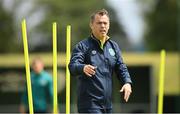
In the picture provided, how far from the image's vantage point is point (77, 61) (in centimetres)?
853

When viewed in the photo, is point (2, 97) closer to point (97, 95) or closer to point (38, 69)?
point (38, 69)

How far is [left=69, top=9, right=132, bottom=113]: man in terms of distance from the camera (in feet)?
28.3

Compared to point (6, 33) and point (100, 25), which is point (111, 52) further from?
point (6, 33)

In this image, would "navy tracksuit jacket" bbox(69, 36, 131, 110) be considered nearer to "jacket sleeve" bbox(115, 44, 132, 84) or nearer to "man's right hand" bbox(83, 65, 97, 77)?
"jacket sleeve" bbox(115, 44, 132, 84)

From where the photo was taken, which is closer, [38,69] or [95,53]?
[95,53]

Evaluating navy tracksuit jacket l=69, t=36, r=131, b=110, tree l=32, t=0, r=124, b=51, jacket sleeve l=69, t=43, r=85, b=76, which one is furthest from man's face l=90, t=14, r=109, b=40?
tree l=32, t=0, r=124, b=51

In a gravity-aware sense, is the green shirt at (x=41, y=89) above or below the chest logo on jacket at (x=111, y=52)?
below

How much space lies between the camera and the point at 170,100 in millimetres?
25266

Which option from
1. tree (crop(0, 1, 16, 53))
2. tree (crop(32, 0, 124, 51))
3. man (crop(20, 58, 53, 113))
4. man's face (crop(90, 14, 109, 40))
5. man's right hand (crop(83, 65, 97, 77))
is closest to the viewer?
man's right hand (crop(83, 65, 97, 77))

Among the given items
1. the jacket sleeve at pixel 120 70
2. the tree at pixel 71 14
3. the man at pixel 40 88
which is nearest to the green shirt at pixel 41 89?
the man at pixel 40 88

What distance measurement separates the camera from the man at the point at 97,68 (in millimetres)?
8641

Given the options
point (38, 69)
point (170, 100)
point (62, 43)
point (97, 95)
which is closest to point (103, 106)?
point (97, 95)

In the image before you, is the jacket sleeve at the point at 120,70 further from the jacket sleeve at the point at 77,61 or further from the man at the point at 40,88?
the man at the point at 40,88

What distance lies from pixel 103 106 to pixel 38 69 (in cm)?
590
